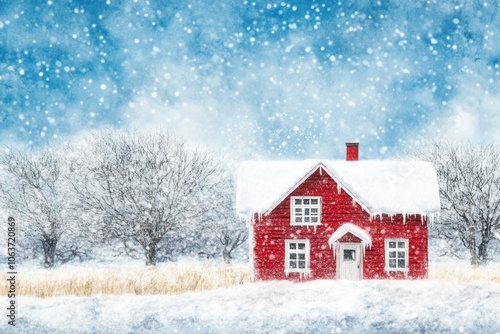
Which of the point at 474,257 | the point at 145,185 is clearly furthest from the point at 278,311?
the point at 474,257

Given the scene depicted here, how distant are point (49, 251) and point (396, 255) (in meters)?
20.9

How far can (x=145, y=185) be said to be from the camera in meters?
35.3

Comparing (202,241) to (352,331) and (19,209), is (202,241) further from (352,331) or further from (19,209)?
(352,331)

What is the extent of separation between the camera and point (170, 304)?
19531mm

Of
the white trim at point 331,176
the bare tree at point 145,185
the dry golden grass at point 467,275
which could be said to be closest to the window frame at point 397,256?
the white trim at point 331,176

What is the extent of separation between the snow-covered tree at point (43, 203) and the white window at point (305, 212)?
1471 centimetres

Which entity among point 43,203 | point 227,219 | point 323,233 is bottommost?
point 323,233

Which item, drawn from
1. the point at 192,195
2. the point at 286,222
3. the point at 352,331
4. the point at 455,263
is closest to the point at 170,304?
the point at 352,331

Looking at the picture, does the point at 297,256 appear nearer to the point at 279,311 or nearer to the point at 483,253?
the point at 279,311

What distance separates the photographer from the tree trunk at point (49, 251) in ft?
122

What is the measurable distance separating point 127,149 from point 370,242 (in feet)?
54.4

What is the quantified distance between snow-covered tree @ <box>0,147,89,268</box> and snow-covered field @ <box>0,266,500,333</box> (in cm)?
1712

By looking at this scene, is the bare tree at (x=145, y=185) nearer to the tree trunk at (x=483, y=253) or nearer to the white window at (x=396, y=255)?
the white window at (x=396, y=255)

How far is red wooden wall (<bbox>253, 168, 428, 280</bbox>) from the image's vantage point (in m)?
26.1
